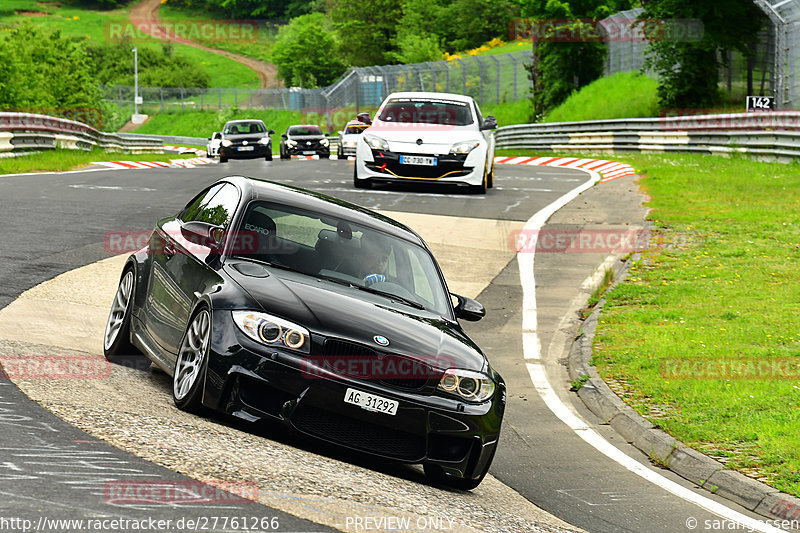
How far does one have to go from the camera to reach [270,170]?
90.7ft

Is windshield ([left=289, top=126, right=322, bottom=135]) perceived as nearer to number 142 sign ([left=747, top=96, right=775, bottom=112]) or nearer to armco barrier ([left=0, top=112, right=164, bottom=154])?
armco barrier ([left=0, top=112, right=164, bottom=154])

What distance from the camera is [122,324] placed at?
8117 millimetres

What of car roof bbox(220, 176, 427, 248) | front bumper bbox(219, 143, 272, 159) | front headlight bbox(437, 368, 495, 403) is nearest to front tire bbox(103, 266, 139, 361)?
car roof bbox(220, 176, 427, 248)

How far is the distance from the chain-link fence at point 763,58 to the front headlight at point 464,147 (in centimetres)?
1209

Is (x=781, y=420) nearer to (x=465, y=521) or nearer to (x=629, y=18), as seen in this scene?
(x=465, y=521)

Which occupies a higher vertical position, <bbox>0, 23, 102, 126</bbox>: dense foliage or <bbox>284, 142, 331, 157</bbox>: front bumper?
<bbox>0, 23, 102, 126</bbox>: dense foliage

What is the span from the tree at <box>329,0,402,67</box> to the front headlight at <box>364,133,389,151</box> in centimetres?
9124

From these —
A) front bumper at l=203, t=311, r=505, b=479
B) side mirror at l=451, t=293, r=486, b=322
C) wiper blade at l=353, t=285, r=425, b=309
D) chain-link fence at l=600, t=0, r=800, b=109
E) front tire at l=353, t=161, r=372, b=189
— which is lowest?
front bumper at l=203, t=311, r=505, b=479

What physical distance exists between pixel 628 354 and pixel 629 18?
37971mm

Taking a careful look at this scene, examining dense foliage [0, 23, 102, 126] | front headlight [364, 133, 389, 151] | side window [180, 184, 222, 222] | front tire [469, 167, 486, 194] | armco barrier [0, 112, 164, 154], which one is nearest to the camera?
side window [180, 184, 222, 222]

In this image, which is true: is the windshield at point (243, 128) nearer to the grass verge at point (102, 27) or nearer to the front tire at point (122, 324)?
the front tire at point (122, 324)

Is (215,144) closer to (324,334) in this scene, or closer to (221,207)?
(221,207)

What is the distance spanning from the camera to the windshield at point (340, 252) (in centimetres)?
722

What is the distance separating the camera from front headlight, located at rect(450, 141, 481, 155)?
20500mm
